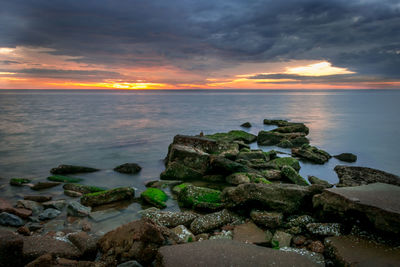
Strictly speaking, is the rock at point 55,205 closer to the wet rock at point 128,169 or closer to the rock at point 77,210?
the rock at point 77,210

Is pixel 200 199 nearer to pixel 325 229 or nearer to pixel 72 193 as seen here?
pixel 325 229

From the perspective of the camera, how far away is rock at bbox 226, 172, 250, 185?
10531 mm

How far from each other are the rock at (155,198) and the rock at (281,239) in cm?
386

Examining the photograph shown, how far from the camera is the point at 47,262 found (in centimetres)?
414

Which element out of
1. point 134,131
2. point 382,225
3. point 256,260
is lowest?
point 134,131

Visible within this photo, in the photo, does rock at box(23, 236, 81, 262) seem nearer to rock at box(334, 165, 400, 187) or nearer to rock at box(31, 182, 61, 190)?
rock at box(31, 182, 61, 190)

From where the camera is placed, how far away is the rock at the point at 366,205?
5172mm

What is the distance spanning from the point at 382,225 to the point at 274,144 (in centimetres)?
1715

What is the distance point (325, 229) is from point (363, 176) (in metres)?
5.08

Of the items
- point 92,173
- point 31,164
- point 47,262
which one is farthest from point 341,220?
point 31,164

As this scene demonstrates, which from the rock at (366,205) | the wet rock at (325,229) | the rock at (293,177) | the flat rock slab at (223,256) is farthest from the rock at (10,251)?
the rock at (293,177)

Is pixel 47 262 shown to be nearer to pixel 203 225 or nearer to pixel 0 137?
pixel 203 225

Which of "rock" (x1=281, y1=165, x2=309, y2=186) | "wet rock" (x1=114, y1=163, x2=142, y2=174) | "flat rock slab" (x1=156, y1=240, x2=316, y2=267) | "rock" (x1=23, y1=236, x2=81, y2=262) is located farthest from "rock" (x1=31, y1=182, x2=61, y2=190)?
"rock" (x1=281, y1=165, x2=309, y2=186)

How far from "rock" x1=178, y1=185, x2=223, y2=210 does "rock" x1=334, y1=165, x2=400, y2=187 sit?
4.97 m
